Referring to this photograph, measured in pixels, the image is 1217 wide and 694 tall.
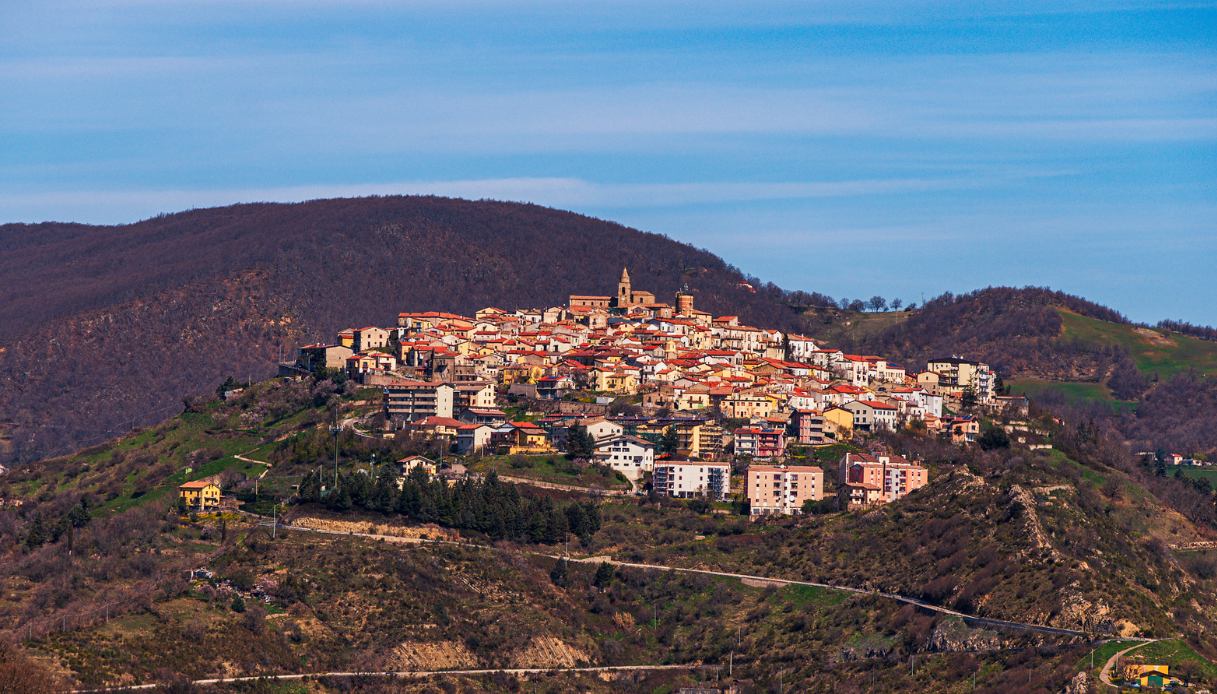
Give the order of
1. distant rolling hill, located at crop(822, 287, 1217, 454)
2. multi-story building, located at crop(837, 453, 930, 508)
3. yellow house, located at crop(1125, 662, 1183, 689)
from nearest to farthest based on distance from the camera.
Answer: yellow house, located at crop(1125, 662, 1183, 689) → multi-story building, located at crop(837, 453, 930, 508) → distant rolling hill, located at crop(822, 287, 1217, 454)

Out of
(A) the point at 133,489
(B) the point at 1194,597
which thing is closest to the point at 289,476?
(A) the point at 133,489

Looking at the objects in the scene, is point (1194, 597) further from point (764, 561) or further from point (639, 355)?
point (639, 355)

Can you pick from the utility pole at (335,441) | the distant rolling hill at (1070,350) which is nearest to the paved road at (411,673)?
the utility pole at (335,441)

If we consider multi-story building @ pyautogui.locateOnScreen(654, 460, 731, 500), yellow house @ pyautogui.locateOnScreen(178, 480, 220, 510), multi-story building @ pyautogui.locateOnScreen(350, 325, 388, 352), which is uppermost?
multi-story building @ pyautogui.locateOnScreen(350, 325, 388, 352)

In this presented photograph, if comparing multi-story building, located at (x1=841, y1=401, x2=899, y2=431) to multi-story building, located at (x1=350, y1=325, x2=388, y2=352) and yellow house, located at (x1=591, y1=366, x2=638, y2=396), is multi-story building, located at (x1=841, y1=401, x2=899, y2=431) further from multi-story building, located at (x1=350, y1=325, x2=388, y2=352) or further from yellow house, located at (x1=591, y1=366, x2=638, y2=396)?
multi-story building, located at (x1=350, y1=325, x2=388, y2=352)

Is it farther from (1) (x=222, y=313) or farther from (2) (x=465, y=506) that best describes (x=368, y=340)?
(1) (x=222, y=313)

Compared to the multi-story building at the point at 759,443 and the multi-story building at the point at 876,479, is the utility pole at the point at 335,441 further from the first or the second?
the multi-story building at the point at 876,479

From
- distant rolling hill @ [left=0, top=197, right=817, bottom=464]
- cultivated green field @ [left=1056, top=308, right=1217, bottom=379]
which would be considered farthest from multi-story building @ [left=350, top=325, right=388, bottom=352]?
cultivated green field @ [left=1056, top=308, right=1217, bottom=379]
